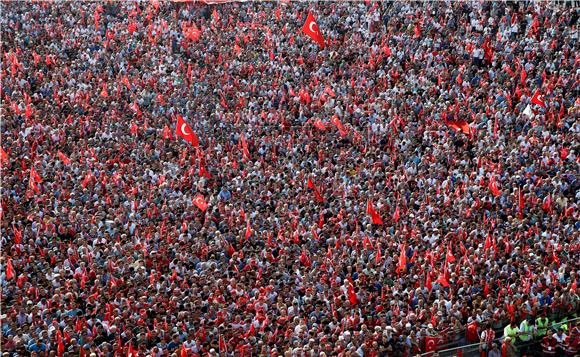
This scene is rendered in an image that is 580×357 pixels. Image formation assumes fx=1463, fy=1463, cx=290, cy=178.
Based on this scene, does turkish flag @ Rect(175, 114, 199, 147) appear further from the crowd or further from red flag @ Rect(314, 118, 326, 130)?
red flag @ Rect(314, 118, 326, 130)

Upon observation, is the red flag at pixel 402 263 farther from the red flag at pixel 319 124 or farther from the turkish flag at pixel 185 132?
the turkish flag at pixel 185 132

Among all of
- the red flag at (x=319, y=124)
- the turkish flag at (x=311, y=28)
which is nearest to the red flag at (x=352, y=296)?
the red flag at (x=319, y=124)

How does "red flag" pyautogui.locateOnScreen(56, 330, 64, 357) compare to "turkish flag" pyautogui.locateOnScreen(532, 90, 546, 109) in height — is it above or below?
below

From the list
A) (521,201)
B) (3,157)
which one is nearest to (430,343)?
(521,201)

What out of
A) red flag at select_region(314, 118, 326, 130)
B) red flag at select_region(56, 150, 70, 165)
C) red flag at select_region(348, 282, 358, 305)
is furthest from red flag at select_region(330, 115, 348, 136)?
red flag at select_region(348, 282, 358, 305)

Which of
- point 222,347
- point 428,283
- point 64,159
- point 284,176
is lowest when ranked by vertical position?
point 64,159

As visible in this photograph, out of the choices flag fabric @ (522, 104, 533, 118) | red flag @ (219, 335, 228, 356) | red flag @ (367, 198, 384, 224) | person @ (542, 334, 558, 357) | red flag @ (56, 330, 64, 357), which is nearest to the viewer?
red flag @ (219, 335, 228, 356)

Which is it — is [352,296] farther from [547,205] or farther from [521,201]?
[547,205]

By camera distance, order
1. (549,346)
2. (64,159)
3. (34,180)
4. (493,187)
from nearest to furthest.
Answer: (549,346) < (493,187) < (34,180) < (64,159)
